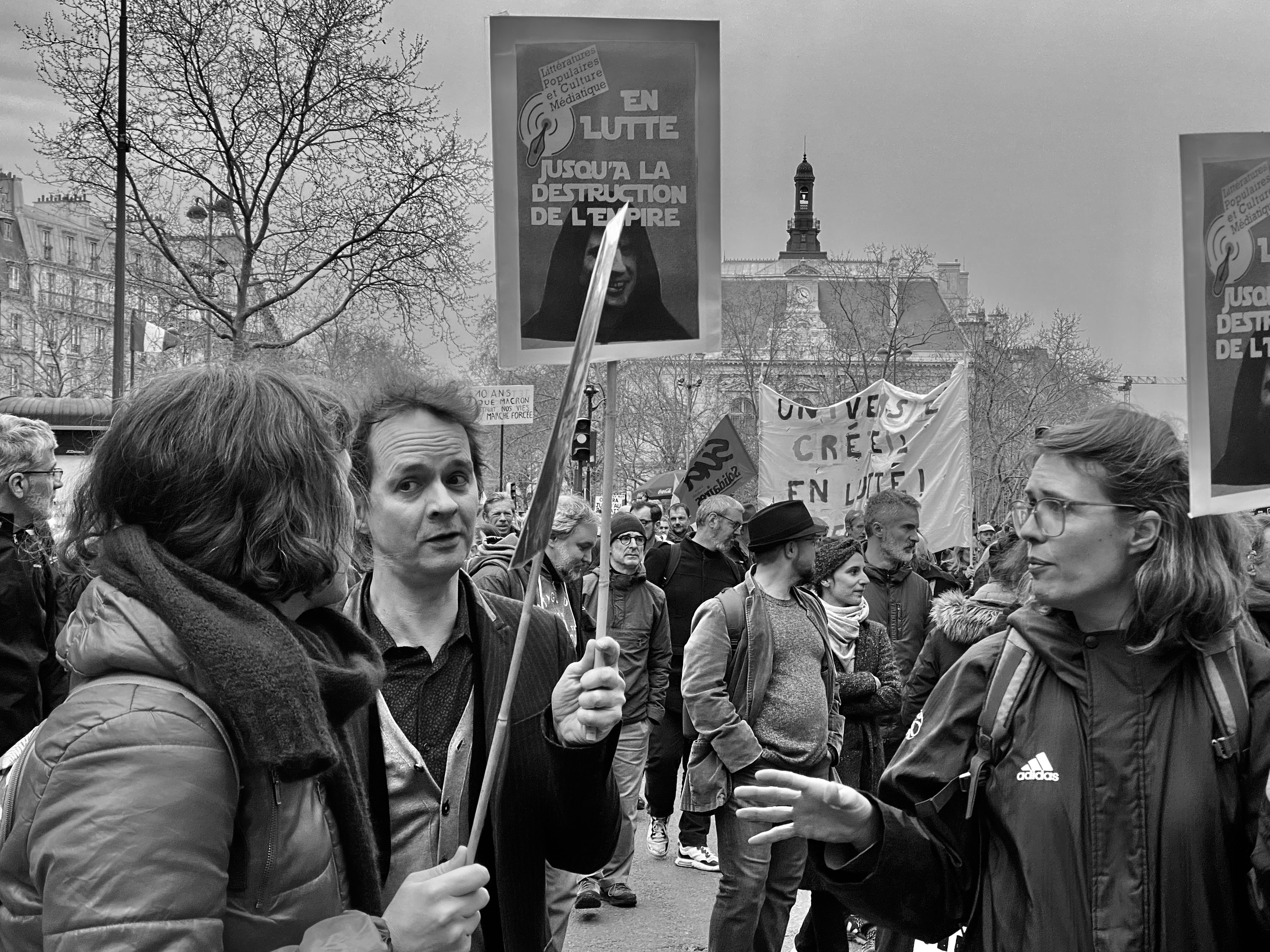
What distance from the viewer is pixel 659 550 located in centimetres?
913

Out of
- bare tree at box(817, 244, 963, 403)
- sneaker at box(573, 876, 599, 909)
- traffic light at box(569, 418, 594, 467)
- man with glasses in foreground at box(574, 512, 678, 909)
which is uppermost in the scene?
bare tree at box(817, 244, 963, 403)

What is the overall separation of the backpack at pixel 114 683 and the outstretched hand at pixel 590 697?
0.84m

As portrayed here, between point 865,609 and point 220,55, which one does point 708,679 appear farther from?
point 220,55

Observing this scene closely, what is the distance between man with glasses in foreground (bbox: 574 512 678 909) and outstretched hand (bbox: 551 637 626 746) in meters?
4.46

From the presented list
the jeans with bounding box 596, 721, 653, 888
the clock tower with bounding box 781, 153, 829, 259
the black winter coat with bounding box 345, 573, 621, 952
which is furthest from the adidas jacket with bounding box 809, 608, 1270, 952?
the clock tower with bounding box 781, 153, 829, 259

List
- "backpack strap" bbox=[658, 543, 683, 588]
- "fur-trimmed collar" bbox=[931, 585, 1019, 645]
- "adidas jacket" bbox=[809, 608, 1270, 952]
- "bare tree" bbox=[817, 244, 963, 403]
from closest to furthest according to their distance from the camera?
"adidas jacket" bbox=[809, 608, 1270, 952] < "fur-trimmed collar" bbox=[931, 585, 1019, 645] < "backpack strap" bbox=[658, 543, 683, 588] < "bare tree" bbox=[817, 244, 963, 403]

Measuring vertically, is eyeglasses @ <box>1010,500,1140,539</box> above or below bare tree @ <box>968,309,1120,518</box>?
below

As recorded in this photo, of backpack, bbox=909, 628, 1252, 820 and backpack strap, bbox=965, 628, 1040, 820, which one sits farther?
backpack strap, bbox=965, 628, 1040, 820

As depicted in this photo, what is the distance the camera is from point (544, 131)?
2.77 m

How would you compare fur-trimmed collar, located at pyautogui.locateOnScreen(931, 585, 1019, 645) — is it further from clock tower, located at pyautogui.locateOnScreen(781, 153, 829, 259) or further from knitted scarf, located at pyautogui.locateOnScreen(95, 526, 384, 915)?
clock tower, located at pyautogui.locateOnScreen(781, 153, 829, 259)

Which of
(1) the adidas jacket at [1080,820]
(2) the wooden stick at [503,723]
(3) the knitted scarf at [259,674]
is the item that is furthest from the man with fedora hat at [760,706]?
(3) the knitted scarf at [259,674]

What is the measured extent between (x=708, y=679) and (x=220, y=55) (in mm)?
15211

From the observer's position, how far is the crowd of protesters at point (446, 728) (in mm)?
1521

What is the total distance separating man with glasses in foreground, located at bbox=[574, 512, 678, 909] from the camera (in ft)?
23.2
